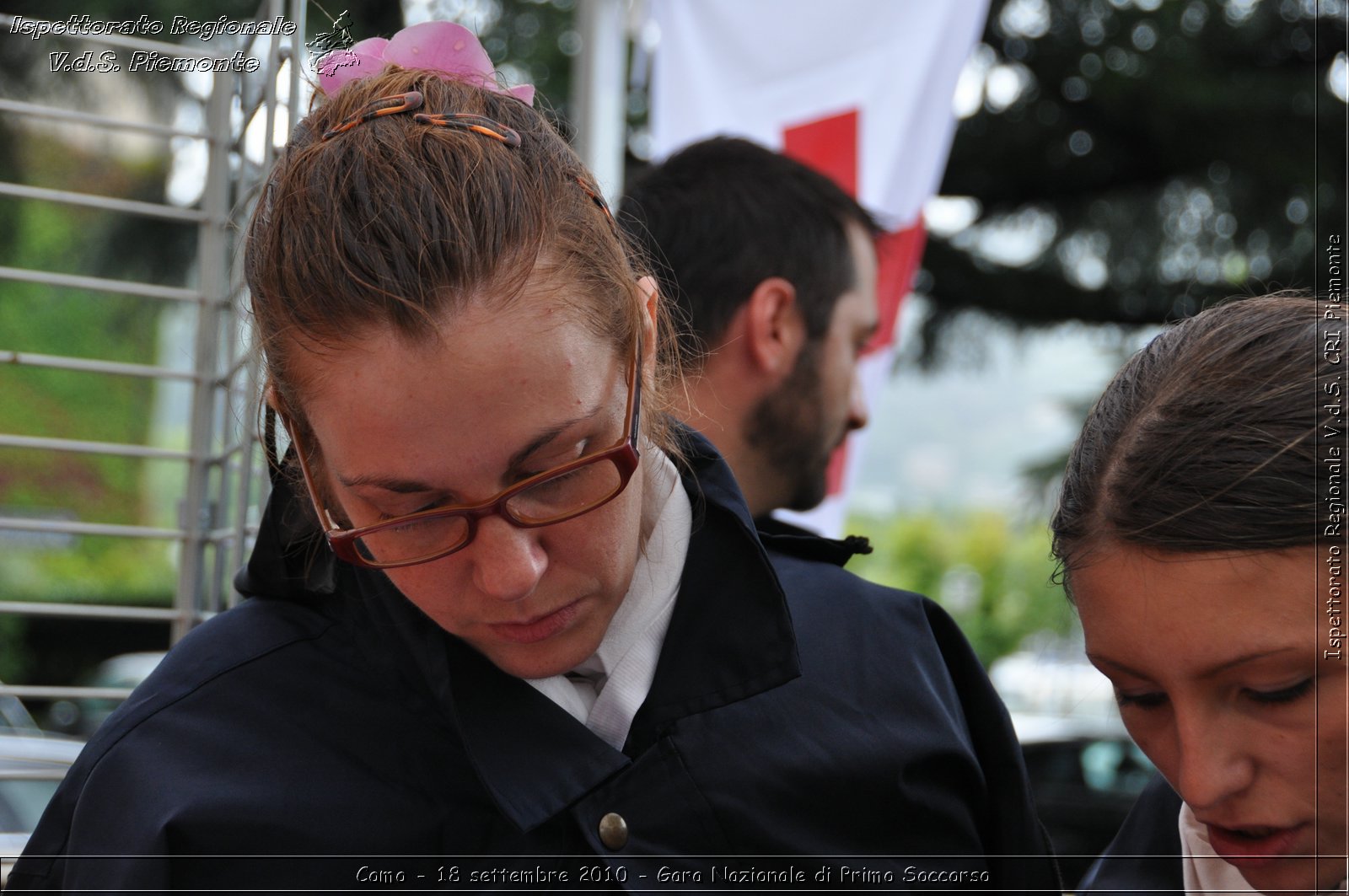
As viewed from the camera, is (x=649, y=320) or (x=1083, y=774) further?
(x=1083, y=774)

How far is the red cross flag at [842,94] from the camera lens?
312cm

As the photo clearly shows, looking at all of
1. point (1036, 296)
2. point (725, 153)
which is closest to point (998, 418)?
point (1036, 296)

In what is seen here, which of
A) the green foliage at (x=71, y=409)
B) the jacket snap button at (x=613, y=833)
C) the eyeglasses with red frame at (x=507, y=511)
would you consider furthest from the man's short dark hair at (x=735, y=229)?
the green foliage at (x=71, y=409)

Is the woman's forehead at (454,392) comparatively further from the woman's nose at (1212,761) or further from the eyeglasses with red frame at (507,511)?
the woman's nose at (1212,761)

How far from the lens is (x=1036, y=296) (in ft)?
19.6

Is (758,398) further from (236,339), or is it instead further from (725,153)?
(236,339)

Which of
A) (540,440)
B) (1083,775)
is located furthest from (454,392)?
(1083,775)

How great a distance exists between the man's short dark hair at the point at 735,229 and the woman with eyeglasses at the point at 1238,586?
0.92m

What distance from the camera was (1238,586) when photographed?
4.02 feet

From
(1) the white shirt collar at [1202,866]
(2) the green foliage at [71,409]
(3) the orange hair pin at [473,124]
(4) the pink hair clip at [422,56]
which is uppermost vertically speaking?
(4) the pink hair clip at [422,56]

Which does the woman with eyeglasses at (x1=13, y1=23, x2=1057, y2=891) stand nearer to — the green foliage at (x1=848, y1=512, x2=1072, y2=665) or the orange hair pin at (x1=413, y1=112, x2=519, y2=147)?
the orange hair pin at (x1=413, y1=112, x2=519, y2=147)

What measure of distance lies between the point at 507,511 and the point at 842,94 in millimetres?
2303

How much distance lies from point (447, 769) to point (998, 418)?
35258 millimetres

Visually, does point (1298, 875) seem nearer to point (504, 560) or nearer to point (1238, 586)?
point (1238, 586)
